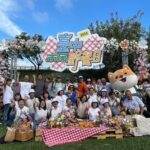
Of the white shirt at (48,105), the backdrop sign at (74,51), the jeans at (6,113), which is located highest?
the backdrop sign at (74,51)

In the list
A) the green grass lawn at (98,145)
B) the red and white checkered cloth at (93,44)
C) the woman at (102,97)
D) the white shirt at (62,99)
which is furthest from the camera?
the red and white checkered cloth at (93,44)

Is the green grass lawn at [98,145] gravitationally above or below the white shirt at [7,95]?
below

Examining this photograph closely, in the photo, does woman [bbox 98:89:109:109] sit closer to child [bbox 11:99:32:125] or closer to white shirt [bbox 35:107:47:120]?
white shirt [bbox 35:107:47:120]

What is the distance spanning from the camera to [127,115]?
1450cm

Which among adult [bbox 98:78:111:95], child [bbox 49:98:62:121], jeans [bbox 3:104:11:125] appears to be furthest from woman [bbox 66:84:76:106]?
jeans [bbox 3:104:11:125]

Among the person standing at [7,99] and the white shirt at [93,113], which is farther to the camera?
the person standing at [7,99]

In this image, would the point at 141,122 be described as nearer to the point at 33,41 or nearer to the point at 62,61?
the point at 62,61

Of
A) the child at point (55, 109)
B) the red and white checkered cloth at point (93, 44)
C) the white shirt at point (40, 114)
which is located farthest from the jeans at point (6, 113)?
the red and white checkered cloth at point (93, 44)

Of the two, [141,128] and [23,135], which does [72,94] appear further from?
[23,135]

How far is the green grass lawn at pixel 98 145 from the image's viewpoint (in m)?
11.2

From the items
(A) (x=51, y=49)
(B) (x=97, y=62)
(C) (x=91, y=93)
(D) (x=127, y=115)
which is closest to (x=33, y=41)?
(A) (x=51, y=49)

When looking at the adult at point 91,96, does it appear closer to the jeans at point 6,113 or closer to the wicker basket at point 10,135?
the jeans at point 6,113

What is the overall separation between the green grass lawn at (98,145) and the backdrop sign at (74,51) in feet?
23.1

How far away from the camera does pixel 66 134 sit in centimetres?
1246
